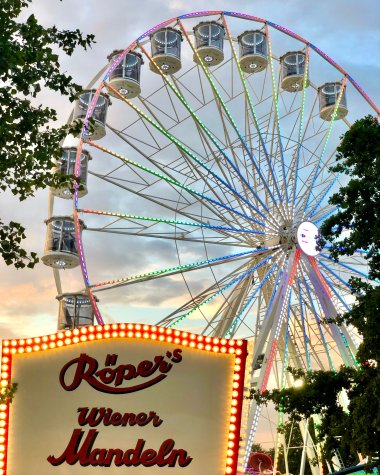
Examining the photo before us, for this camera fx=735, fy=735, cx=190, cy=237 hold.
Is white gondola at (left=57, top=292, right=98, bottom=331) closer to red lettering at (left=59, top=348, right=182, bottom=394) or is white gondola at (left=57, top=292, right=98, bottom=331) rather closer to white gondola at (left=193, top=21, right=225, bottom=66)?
white gondola at (left=193, top=21, right=225, bottom=66)

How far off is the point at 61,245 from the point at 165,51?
718 centimetres

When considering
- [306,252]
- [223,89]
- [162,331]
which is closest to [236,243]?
[306,252]

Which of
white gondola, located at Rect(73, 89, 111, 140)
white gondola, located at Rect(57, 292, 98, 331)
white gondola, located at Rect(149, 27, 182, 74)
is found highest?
white gondola, located at Rect(149, 27, 182, 74)

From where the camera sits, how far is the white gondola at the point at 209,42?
24558mm

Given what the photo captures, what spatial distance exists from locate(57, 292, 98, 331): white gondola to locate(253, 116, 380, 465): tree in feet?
25.3

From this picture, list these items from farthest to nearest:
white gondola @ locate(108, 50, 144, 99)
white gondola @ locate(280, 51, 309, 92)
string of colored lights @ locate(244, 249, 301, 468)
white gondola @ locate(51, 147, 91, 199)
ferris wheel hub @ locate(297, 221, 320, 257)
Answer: white gondola @ locate(280, 51, 309, 92)
white gondola @ locate(108, 50, 144, 99)
ferris wheel hub @ locate(297, 221, 320, 257)
white gondola @ locate(51, 147, 91, 199)
string of colored lights @ locate(244, 249, 301, 468)

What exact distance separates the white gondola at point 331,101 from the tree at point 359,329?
42.5 ft

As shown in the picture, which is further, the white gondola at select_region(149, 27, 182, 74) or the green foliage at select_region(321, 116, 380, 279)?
the white gondola at select_region(149, 27, 182, 74)

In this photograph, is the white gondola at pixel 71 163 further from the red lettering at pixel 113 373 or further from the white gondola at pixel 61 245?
the red lettering at pixel 113 373

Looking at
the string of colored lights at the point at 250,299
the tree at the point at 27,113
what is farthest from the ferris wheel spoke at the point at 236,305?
the tree at the point at 27,113

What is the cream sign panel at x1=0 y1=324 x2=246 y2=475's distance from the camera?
372 inches

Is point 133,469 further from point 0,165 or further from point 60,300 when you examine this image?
point 60,300

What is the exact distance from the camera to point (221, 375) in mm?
9695

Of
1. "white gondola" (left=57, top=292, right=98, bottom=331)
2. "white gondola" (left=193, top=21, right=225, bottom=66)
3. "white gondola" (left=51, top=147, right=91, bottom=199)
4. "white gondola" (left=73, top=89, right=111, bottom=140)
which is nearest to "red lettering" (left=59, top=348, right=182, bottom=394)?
"white gondola" (left=57, top=292, right=98, bottom=331)
